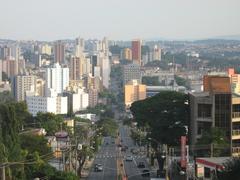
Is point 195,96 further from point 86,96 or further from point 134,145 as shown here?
point 86,96

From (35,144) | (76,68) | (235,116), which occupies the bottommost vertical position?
(76,68)

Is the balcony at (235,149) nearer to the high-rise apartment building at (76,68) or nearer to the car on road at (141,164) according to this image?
the car on road at (141,164)

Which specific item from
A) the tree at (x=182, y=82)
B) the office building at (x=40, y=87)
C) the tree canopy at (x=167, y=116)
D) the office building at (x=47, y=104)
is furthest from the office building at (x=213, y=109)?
the tree at (x=182, y=82)

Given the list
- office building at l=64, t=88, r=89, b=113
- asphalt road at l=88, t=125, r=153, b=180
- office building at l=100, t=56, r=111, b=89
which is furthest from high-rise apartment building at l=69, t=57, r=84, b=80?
asphalt road at l=88, t=125, r=153, b=180

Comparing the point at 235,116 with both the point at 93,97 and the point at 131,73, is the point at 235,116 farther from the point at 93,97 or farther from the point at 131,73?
the point at 131,73

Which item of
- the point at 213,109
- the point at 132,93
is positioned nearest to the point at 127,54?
the point at 132,93

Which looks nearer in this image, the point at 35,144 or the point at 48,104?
the point at 35,144
